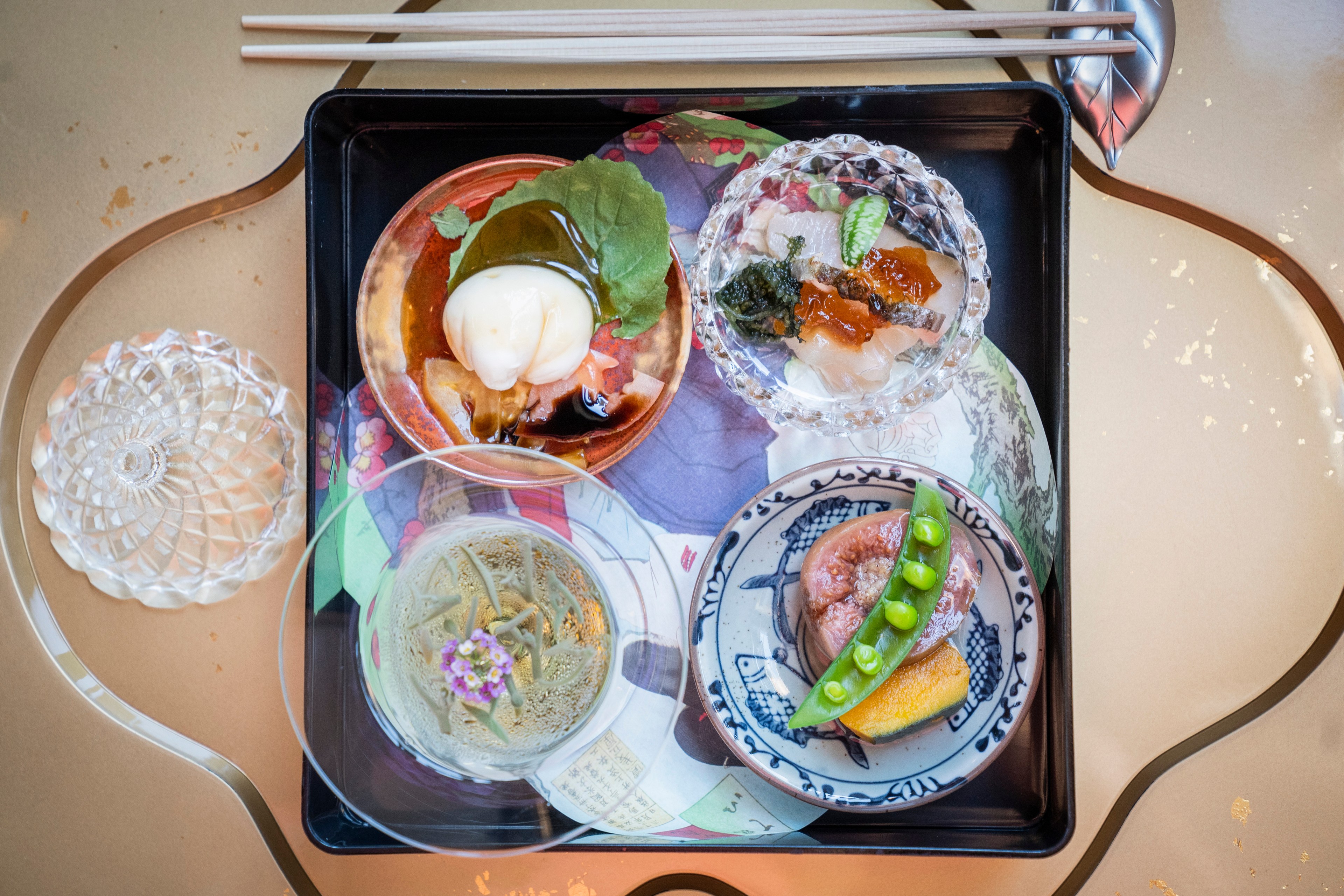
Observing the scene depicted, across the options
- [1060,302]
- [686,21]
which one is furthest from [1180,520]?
[686,21]

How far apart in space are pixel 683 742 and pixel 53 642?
1.33 meters

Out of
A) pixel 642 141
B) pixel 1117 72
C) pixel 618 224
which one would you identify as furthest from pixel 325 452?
pixel 1117 72

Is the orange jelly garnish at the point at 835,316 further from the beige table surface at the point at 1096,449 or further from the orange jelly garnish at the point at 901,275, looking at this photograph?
the beige table surface at the point at 1096,449

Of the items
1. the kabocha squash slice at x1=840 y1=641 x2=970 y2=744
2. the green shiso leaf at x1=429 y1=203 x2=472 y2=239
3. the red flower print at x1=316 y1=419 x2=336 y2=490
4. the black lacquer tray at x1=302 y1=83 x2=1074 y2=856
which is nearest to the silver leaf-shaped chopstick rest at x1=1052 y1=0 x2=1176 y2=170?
the black lacquer tray at x1=302 y1=83 x2=1074 y2=856

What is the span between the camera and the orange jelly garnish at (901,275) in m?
1.37

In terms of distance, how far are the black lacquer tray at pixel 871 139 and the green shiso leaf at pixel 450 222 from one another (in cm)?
11

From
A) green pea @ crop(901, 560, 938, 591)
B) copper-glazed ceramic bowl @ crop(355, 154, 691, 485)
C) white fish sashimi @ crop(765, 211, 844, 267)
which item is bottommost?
green pea @ crop(901, 560, 938, 591)

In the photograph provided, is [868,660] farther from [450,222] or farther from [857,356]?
[450,222]

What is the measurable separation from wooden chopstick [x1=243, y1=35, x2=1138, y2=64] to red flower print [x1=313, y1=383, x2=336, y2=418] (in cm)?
64

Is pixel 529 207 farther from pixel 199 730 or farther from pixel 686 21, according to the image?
pixel 199 730

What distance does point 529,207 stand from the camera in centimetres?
141

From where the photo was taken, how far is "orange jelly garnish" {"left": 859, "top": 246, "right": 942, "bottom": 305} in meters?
1.37

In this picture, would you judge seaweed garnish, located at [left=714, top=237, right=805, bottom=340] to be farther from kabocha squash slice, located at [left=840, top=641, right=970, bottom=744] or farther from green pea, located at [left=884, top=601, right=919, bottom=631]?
kabocha squash slice, located at [left=840, top=641, right=970, bottom=744]

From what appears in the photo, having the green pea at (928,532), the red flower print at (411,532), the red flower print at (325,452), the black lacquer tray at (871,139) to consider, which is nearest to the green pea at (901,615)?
the green pea at (928,532)
